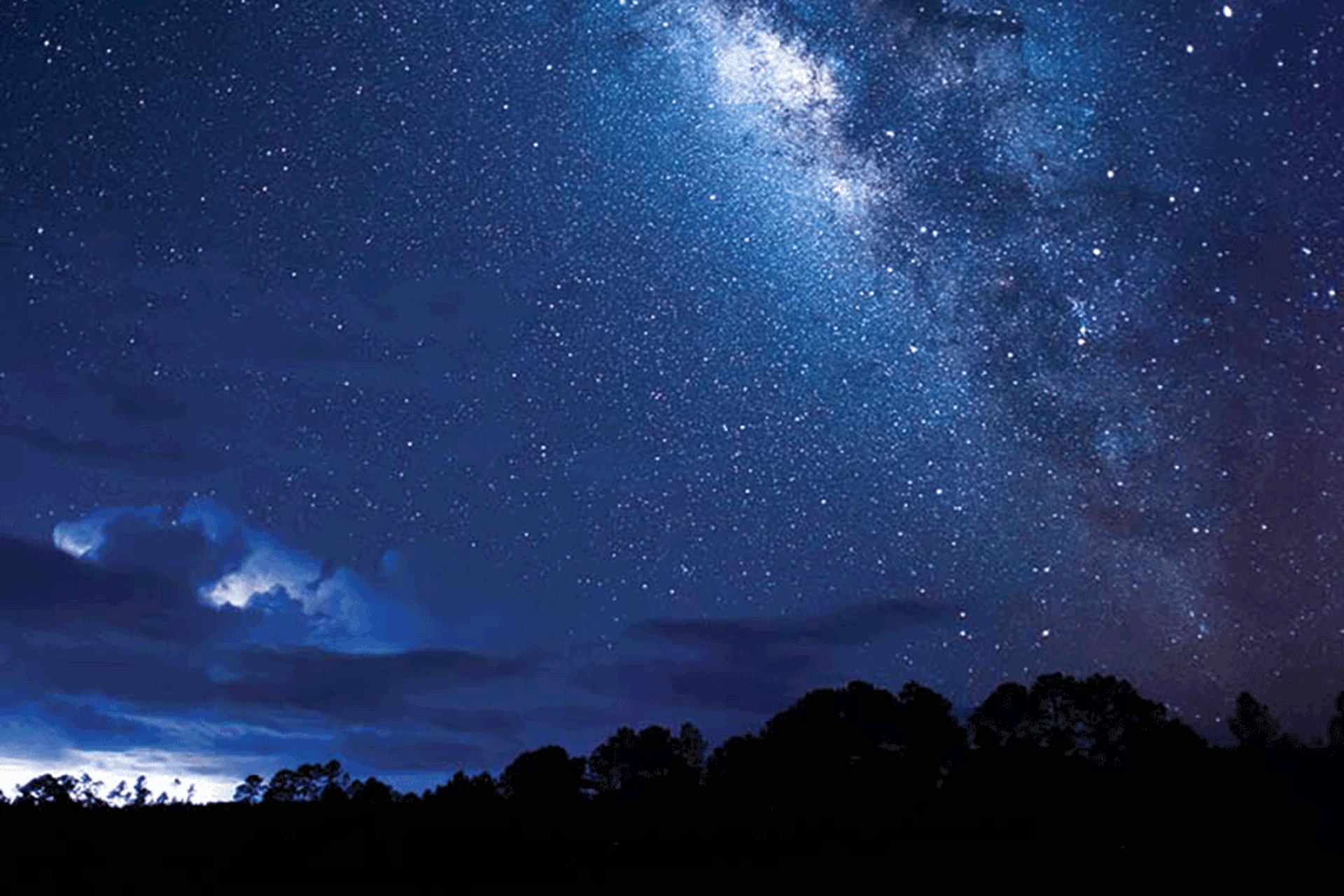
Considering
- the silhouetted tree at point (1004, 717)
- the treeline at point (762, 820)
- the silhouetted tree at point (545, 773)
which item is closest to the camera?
the treeline at point (762, 820)

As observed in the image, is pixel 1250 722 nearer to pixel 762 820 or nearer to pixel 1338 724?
pixel 1338 724

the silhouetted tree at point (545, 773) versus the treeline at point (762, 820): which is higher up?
the silhouetted tree at point (545, 773)

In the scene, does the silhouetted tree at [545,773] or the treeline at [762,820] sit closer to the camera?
the treeline at [762,820]

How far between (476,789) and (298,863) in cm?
1770

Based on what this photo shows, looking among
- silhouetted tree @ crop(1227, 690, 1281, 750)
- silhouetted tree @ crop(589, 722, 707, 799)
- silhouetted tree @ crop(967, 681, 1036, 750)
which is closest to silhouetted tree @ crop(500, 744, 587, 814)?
silhouetted tree @ crop(589, 722, 707, 799)

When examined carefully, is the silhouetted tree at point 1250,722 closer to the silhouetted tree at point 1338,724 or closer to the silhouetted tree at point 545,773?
the silhouetted tree at point 1338,724

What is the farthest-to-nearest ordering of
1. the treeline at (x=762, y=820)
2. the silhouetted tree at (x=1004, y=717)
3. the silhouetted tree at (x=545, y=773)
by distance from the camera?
the silhouetted tree at (x=1004, y=717) < the silhouetted tree at (x=545, y=773) < the treeline at (x=762, y=820)

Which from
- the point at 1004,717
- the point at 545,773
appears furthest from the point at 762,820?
the point at 1004,717

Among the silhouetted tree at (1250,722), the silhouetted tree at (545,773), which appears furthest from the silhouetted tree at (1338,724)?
the silhouetted tree at (545,773)

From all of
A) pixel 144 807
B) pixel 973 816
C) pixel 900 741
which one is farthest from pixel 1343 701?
pixel 144 807

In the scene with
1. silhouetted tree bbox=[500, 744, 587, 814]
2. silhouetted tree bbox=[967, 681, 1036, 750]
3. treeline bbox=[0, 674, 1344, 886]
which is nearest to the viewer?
treeline bbox=[0, 674, 1344, 886]

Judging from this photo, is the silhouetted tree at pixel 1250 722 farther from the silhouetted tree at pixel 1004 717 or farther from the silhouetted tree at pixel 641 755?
the silhouetted tree at pixel 641 755

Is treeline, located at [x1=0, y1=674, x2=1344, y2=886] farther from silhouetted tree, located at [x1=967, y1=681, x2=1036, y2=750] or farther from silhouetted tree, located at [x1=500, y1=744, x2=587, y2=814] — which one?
silhouetted tree, located at [x1=967, y1=681, x2=1036, y2=750]

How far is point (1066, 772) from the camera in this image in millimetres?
39438
